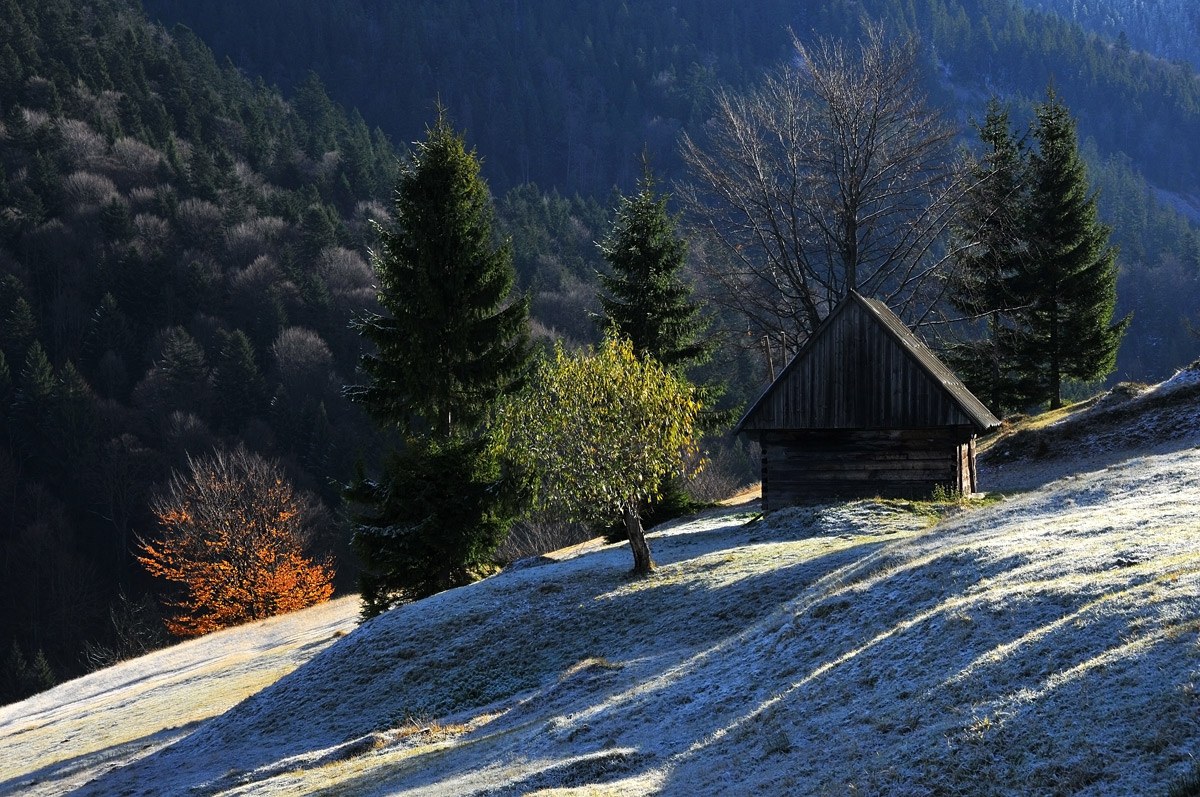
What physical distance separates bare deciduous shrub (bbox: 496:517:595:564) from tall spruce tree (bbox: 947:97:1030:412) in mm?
25650

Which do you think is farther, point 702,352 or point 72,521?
point 72,521

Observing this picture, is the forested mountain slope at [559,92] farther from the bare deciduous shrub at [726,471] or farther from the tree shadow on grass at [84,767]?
the tree shadow on grass at [84,767]

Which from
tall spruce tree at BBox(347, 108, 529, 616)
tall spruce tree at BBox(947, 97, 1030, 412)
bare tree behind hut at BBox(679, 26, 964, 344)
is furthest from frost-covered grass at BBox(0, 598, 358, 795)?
tall spruce tree at BBox(947, 97, 1030, 412)

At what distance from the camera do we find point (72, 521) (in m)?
69.1

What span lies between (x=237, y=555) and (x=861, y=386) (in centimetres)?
3664

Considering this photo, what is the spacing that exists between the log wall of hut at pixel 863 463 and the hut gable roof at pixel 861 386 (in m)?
0.58

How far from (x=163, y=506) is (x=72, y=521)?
556 inches

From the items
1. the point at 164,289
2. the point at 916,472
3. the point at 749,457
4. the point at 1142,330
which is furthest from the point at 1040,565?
the point at 1142,330

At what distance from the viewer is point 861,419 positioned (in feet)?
79.3

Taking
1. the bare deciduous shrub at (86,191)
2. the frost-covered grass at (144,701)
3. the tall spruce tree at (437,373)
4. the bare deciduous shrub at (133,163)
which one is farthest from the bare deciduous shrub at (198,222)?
the tall spruce tree at (437,373)

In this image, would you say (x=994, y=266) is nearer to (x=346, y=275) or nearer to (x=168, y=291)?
(x=346, y=275)

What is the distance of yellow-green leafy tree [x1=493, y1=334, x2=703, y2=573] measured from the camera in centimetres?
1916

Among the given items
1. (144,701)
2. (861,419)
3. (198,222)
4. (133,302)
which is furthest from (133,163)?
(861,419)

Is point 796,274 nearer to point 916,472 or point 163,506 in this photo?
point 916,472
